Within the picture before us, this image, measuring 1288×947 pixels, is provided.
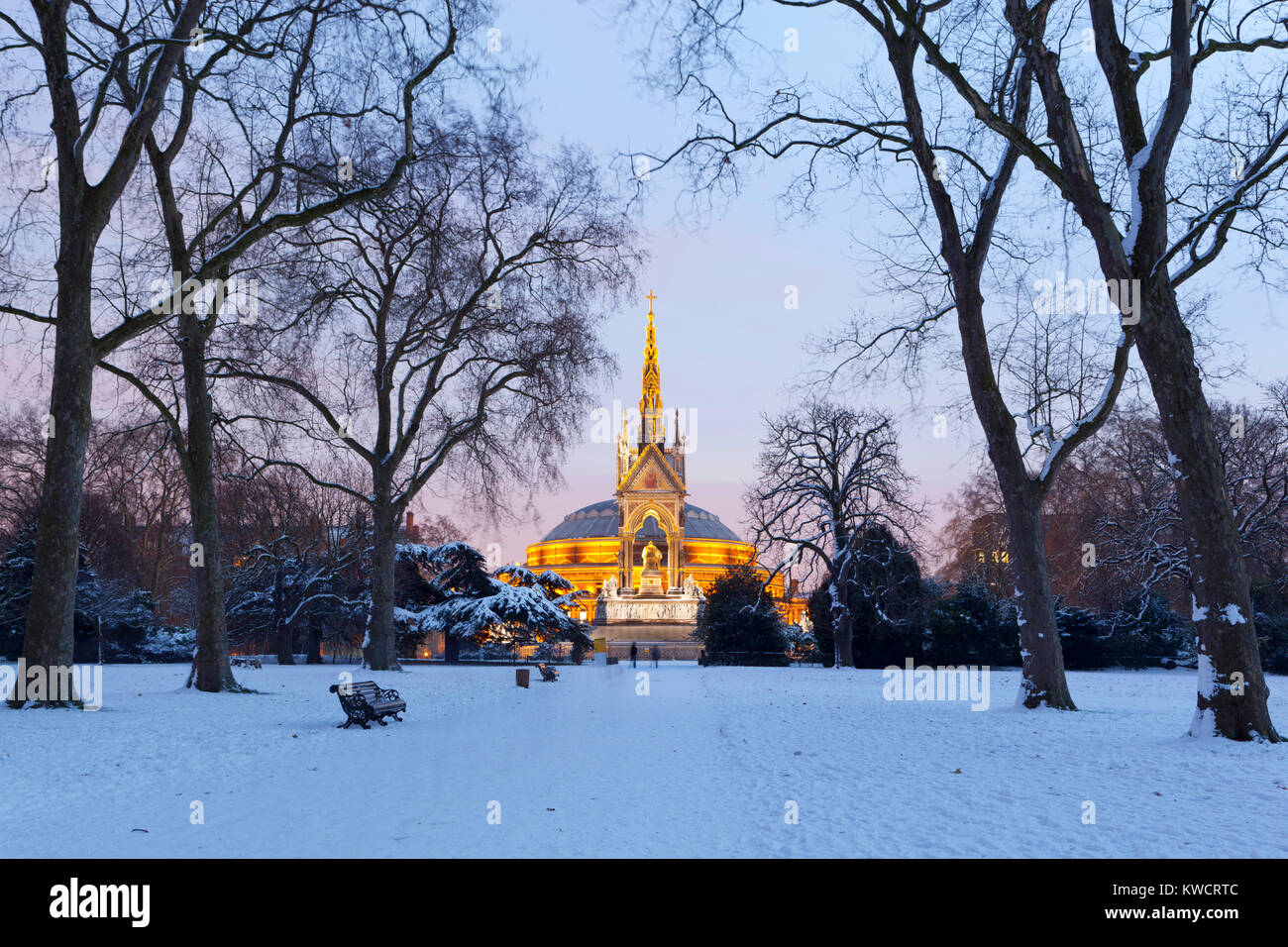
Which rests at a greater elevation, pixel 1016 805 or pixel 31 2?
pixel 31 2

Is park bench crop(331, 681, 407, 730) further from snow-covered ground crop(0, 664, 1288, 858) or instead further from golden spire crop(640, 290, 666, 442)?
golden spire crop(640, 290, 666, 442)

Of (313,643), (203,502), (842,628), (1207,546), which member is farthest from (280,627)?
(1207,546)

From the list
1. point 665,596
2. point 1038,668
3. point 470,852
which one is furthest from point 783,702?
point 665,596

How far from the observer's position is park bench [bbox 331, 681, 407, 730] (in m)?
14.7

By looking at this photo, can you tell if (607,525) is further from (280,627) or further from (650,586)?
(280,627)

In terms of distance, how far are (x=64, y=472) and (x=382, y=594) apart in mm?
14906

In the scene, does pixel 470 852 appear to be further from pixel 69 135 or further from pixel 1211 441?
pixel 69 135

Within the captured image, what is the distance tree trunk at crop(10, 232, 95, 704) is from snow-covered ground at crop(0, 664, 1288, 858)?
4.34 feet

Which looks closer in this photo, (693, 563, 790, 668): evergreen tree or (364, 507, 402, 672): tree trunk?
(364, 507, 402, 672): tree trunk

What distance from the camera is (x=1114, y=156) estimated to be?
1532cm

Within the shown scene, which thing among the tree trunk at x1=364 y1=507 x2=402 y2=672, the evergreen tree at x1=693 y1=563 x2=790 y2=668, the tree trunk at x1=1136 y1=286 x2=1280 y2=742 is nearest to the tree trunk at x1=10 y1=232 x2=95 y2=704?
the tree trunk at x1=364 y1=507 x2=402 y2=672

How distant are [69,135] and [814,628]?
3475 centimetres

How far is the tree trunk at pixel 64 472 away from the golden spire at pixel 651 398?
3733 inches

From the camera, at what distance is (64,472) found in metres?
15.0
